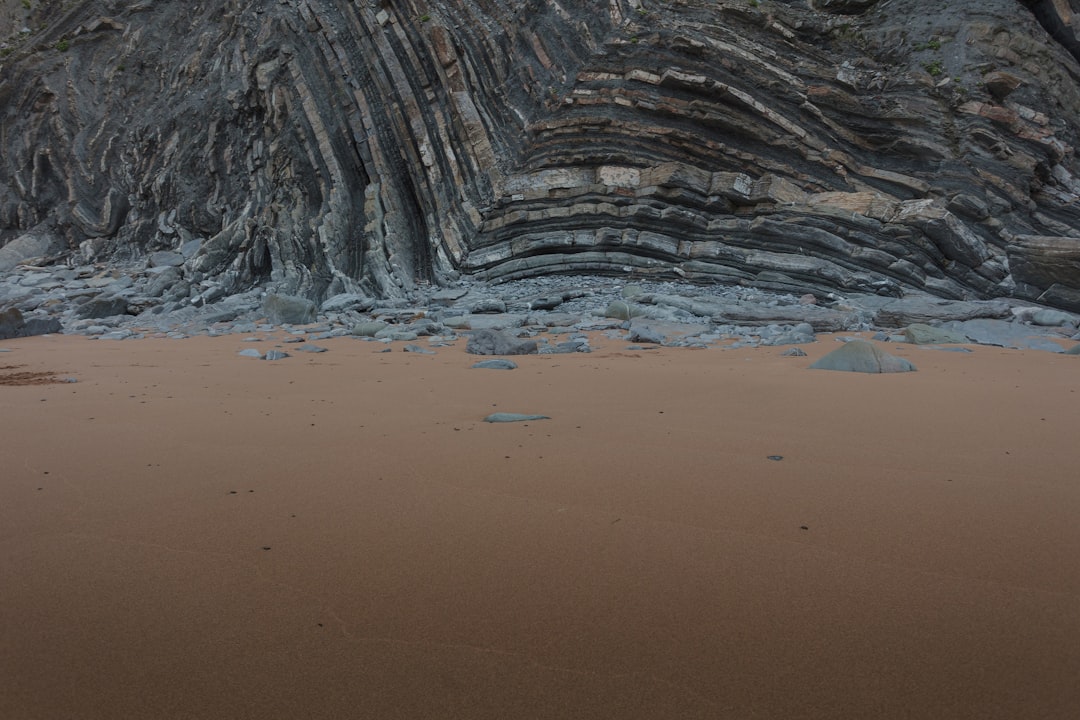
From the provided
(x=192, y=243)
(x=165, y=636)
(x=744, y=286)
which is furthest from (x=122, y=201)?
(x=165, y=636)

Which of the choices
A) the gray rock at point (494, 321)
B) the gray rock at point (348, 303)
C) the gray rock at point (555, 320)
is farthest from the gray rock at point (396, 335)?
the gray rock at point (348, 303)

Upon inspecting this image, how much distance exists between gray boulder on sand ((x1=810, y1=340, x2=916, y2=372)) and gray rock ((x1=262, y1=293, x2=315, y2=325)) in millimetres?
7975

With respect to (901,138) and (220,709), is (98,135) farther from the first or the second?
(220,709)

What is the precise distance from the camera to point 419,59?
14.3m

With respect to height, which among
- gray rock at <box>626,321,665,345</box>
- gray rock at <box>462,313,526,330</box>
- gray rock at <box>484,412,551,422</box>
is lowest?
gray rock at <box>626,321,665,345</box>

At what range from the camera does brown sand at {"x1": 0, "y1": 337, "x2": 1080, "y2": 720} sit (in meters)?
1.06

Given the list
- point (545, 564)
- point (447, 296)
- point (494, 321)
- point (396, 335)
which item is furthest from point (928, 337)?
point (447, 296)

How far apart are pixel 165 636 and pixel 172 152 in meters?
21.9

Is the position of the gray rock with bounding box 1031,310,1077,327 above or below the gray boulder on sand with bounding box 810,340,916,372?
below

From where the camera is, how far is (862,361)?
4266mm

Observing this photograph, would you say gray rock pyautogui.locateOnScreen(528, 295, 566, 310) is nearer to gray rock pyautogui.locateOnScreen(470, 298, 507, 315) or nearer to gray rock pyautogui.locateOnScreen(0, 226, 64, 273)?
gray rock pyautogui.locateOnScreen(470, 298, 507, 315)

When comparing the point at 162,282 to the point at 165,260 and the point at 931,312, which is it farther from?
the point at 931,312

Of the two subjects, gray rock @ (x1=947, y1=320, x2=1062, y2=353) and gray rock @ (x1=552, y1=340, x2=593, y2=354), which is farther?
gray rock @ (x1=947, y1=320, x2=1062, y2=353)

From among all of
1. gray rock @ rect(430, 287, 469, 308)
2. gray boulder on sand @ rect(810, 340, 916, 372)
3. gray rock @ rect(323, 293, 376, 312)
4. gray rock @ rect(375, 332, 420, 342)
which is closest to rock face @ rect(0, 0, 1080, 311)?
gray rock @ rect(323, 293, 376, 312)
